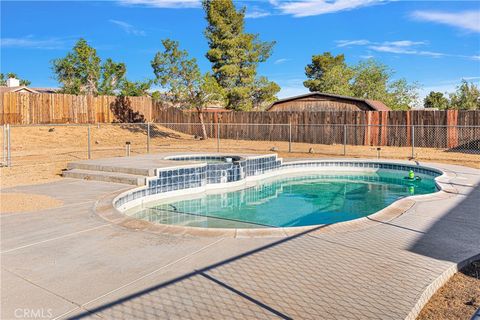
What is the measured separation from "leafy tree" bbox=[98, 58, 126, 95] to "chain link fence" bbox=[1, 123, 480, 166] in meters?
8.63

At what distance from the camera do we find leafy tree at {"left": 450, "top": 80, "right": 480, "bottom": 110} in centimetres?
2859

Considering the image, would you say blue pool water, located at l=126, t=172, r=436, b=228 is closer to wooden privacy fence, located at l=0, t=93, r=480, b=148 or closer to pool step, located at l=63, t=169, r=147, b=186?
pool step, located at l=63, t=169, r=147, b=186

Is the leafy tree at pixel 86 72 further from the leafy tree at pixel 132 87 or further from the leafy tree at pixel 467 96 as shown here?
the leafy tree at pixel 467 96

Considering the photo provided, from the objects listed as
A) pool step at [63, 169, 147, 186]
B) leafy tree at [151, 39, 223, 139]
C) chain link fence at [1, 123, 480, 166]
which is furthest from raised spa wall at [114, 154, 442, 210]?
leafy tree at [151, 39, 223, 139]

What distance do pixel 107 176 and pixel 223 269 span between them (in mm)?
5526

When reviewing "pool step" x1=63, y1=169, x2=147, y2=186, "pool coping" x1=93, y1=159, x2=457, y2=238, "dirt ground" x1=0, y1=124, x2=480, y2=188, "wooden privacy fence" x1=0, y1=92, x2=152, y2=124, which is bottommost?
"pool coping" x1=93, y1=159, x2=457, y2=238

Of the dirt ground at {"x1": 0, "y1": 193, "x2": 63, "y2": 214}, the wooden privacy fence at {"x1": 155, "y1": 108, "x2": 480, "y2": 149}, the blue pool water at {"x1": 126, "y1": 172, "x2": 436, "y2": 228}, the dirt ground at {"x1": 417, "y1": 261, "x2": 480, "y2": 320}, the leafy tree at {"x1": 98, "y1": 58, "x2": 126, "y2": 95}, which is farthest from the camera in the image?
the leafy tree at {"x1": 98, "y1": 58, "x2": 126, "y2": 95}

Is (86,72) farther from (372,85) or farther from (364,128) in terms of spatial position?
(372,85)

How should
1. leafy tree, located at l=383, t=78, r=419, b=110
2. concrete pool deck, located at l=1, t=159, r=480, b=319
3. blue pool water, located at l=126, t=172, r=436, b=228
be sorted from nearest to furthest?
concrete pool deck, located at l=1, t=159, r=480, b=319 → blue pool water, located at l=126, t=172, r=436, b=228 → leafy tree, located at l=383, t=78, r=419, b=110

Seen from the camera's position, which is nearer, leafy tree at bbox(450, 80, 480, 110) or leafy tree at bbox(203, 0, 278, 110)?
leafy tree at bbox(203, 0, 278, 110)

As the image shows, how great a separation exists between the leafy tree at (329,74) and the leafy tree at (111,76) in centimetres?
1829

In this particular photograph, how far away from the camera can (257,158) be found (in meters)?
11.2

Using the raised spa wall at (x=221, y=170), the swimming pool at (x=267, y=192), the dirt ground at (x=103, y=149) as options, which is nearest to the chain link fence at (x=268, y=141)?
the dirt ground at (x=103, y=149)

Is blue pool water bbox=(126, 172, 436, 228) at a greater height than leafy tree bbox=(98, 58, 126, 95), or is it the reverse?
leafy tree bbox=(98, 58, 126, 95)
